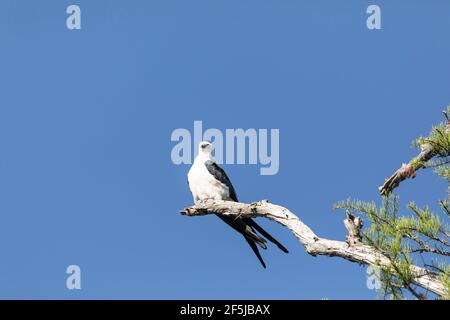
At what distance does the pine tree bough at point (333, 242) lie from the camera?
3523 millimetres

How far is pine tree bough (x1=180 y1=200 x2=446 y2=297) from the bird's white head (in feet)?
6.32

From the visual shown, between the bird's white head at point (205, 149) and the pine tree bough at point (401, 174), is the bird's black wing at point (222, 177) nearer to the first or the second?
the bird's white head at point (205, 149)

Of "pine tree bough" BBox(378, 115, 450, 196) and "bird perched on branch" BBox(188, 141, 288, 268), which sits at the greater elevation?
"bird perched on branch" BBox(188, 141, 288, 268)

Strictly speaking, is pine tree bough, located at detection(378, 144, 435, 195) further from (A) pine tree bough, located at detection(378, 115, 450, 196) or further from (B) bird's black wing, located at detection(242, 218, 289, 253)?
(B) bird's black wing, located at detection(242, 218, 289, 253)

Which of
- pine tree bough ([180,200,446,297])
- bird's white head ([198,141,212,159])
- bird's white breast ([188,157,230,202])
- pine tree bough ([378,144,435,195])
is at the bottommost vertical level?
pine tree bough ([180,200,446,297])

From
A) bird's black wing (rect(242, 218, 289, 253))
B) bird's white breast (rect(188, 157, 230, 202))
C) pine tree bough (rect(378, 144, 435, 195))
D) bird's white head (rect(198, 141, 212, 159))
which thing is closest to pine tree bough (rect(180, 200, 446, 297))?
bird's black wing (rect(242, 218, 289, 253))

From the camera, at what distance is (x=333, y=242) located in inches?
166

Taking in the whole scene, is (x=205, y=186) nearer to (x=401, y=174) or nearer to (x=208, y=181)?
(x=208, y=181)

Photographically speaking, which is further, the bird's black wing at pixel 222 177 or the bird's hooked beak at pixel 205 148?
the bird's hooked beak at pixel 205 148

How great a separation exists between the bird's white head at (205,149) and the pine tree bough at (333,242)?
1.93 meters

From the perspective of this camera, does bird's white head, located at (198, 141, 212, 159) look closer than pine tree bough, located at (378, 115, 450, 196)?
No

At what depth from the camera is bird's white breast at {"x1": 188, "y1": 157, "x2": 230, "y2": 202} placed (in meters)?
7.11

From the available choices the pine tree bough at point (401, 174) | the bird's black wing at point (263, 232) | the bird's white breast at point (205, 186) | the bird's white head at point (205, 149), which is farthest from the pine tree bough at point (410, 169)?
the bird's white head at point (205, 149)

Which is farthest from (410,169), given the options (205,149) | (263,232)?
(205,149)
